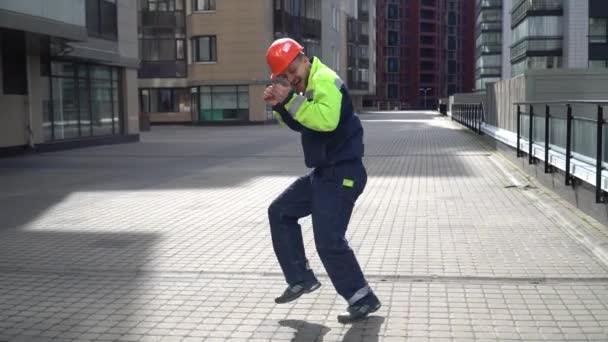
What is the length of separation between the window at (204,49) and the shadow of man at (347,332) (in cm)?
4411

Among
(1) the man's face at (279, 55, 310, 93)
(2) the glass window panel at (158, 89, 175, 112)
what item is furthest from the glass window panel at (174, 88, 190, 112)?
(1) the man's face at (279, 55, 310, 93)

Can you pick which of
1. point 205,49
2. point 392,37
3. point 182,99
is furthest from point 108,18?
point 392,37

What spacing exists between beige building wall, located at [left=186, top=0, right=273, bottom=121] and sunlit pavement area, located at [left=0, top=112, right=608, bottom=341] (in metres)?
34.4

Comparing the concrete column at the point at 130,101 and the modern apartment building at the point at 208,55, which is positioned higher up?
the modern apartment building at the point at 208,55

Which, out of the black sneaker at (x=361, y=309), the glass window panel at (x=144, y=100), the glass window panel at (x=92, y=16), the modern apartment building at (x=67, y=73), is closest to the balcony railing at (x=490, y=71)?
the glass window panel at (x=144, y=100)

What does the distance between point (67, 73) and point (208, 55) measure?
→ 25558 mm

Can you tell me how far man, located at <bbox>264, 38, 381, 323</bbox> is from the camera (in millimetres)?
4320

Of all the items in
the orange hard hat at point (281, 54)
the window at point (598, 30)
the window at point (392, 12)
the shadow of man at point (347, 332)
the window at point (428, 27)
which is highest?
the window at point (392, 12)

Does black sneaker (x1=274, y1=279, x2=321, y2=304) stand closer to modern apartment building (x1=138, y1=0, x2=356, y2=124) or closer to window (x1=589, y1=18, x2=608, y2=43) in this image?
modern apartment building (x1=138, y1=0, x2=356, y2=124)

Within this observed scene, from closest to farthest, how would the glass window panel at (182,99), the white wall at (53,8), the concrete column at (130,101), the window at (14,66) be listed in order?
the white wall at (53,8), the window at (14,66), the concrete column at (130,101), the glass window panel at (182,99)

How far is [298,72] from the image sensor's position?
4527mm

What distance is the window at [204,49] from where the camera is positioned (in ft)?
157

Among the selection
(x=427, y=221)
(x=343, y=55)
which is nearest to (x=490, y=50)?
(x=343, y=55)

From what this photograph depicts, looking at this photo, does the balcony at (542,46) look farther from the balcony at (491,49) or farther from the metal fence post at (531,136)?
the metal fence post at (531,136)
